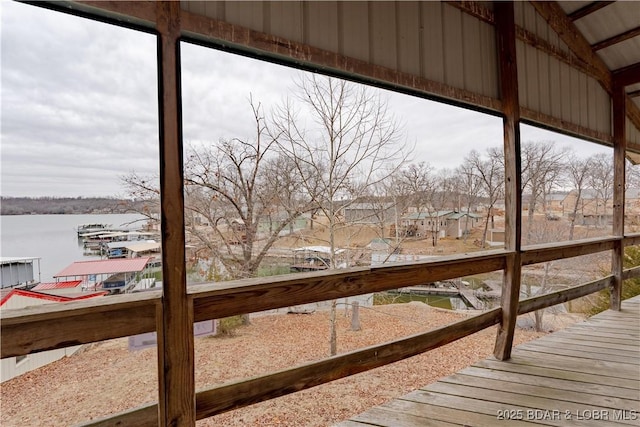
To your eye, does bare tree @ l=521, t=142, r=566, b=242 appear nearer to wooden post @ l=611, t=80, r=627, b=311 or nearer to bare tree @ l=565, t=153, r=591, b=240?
bare tree @ l=565, t=153, r=591, b=240

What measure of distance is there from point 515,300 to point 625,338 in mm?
1367

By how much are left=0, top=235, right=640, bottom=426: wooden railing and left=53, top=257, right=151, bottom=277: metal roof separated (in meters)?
1.19

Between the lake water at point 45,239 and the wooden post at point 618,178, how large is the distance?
5.04 metres

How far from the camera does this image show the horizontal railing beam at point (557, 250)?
2.75m

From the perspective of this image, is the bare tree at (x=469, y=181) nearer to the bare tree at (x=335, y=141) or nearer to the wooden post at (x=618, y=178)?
the bare tree at (x=335, y=141)

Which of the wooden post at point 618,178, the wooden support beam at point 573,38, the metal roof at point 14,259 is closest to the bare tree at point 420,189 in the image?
the wooden post at point 618,178

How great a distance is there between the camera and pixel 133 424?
1.26m

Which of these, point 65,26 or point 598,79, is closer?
point 65,26

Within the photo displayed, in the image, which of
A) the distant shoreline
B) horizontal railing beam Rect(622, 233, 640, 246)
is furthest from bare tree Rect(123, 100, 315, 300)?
horizontal railing beam Rect(622, 233, 640, 246)

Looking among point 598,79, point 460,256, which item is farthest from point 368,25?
point 598,79

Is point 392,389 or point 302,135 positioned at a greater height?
point 302,135

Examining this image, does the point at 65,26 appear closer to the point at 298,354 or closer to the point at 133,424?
the point at 133,424

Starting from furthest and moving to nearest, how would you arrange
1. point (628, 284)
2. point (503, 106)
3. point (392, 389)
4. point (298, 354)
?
point (628, 284) → point (298, 354) → point (392, 389) → point (503, 106)

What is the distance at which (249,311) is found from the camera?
1.49m
